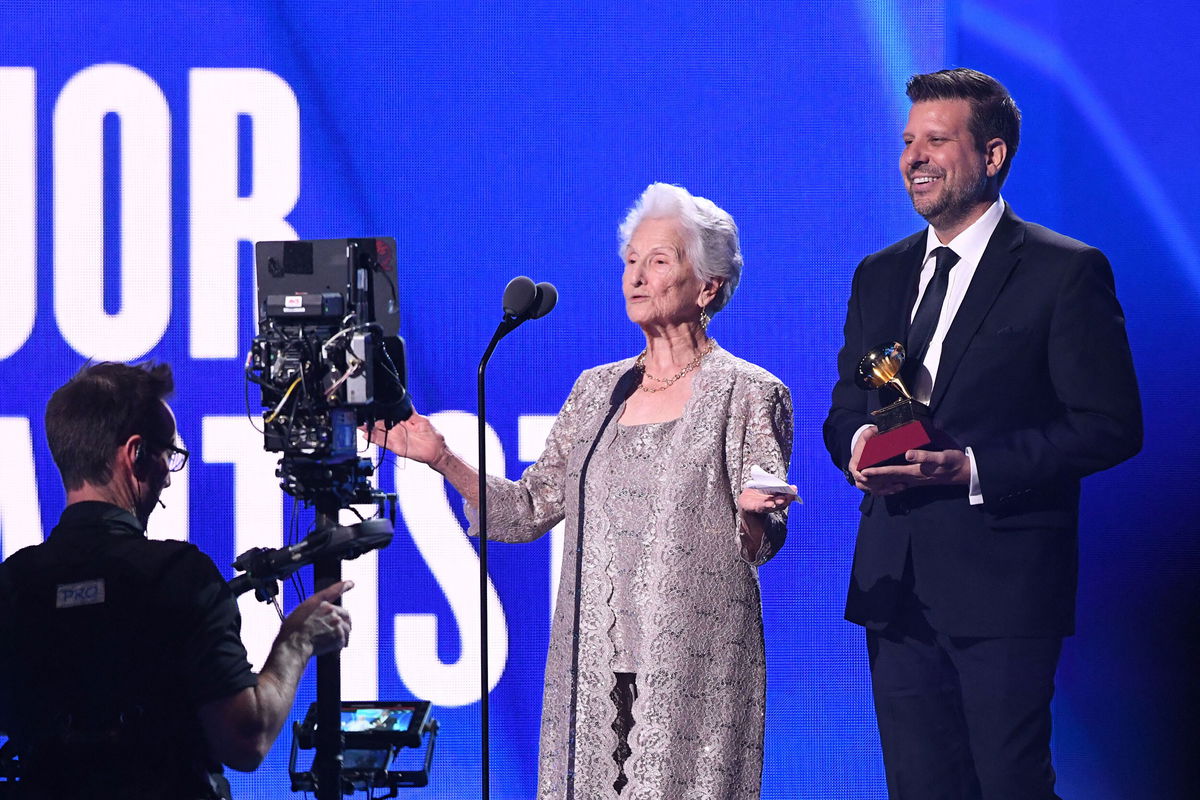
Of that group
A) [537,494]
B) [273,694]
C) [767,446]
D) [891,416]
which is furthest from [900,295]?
[273,694]

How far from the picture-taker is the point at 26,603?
200cm

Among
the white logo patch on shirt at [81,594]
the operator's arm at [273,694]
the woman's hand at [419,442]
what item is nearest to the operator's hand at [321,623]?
the operator's arm at [273,694]

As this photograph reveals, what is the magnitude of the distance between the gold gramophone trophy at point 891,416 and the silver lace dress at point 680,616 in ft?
0.76

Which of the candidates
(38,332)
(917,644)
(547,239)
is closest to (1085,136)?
(547,239)

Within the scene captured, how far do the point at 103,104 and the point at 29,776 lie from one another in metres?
Answer: 2.58

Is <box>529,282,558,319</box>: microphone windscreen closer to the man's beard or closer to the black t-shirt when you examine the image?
the man's beard

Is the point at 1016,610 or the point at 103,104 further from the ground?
the point at 103,104

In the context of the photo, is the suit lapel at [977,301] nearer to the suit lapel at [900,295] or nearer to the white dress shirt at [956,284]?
the white dress shirt at [956,284]

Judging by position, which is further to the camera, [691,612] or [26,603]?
[691,612]

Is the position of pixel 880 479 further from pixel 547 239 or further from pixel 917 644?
pixel 547 239

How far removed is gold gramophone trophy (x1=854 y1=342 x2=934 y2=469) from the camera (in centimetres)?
257

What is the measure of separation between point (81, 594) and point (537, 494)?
50.6 inches

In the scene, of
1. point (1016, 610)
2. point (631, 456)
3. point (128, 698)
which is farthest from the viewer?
point (631, 456)

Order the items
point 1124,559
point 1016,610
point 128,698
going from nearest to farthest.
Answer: point 128,698, point 1016,610, point 1124,559
